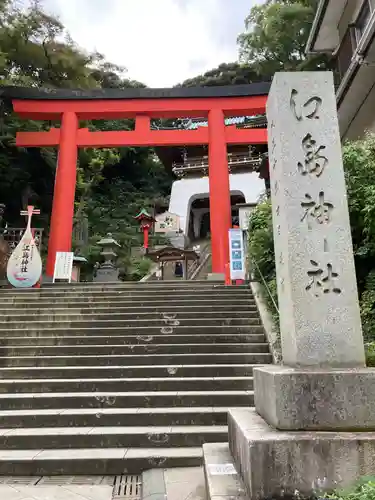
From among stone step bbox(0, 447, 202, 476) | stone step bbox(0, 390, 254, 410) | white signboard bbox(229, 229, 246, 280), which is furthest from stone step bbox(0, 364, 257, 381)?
white signboard bbox(229, 229, 246, 280)

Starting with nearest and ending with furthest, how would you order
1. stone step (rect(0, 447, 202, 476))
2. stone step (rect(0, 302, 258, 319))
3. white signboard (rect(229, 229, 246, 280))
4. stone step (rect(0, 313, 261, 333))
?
stone step (rect(0, 447, 202, 476))
stone step (rect(0, 313, 261, 333))
stone step (rect(0, 302, 258, 319))
white signboard (rect(229, 229, 246, 280))

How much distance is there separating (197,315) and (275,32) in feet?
66.5

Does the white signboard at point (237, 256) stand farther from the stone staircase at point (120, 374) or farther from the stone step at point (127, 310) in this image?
the stone step at point (127, 310)

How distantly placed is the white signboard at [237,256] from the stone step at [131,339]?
10.8ft

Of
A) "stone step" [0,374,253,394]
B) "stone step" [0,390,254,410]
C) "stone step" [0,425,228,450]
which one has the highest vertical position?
"stone step" [0,374,253,394]

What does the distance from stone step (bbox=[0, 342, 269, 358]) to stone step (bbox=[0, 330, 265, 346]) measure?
0.14 m

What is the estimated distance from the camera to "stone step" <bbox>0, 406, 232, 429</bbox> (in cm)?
385

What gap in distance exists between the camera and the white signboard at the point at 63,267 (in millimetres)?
10273

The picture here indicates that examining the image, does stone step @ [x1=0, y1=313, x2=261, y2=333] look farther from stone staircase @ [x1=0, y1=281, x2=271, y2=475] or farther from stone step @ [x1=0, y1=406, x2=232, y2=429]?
stone step @ [x1=0, y1=406, x2=232, y2=429]

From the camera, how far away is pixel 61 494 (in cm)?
281

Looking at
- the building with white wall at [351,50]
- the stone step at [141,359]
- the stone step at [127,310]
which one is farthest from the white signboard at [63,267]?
the building with white wall at [351,50]

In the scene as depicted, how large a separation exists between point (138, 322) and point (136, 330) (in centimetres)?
29

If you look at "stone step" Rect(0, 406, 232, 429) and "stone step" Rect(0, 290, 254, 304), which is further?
"stone step" Rect(0, 290, 254, 304)

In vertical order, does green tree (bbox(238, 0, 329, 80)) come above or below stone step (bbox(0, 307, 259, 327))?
above
